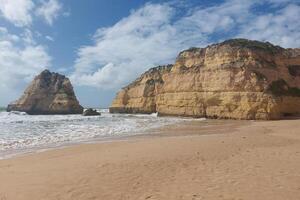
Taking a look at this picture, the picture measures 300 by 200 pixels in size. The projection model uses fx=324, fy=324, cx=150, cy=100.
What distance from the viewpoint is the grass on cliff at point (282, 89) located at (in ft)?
113

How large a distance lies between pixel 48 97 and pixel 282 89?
191 ft

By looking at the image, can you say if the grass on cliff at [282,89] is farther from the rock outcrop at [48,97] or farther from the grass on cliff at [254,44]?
the rock outcrop at [48,97]

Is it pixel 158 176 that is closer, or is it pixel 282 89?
pixel 158 176

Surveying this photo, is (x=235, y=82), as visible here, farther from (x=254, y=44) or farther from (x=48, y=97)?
(x=48, y=97)

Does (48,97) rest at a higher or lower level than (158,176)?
higher

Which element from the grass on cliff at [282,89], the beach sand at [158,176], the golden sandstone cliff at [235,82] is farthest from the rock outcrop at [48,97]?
the beach sand at [158,176]

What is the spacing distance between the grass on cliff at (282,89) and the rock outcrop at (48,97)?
5004 centimetres

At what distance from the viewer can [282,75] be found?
124ft

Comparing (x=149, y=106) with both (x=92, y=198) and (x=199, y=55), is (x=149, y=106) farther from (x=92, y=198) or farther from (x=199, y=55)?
(x=92, y=198)

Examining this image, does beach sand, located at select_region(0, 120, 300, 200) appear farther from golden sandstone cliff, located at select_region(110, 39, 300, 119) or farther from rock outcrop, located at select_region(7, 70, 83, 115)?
rock outcrop, located at select_region(7, 70, 83, 115)

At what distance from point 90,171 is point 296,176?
4703 mm

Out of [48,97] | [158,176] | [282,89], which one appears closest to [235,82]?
[282,89]

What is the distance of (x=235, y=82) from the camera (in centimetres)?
3703

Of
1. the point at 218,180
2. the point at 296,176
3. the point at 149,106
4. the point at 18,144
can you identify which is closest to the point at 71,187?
the point at 218,180
